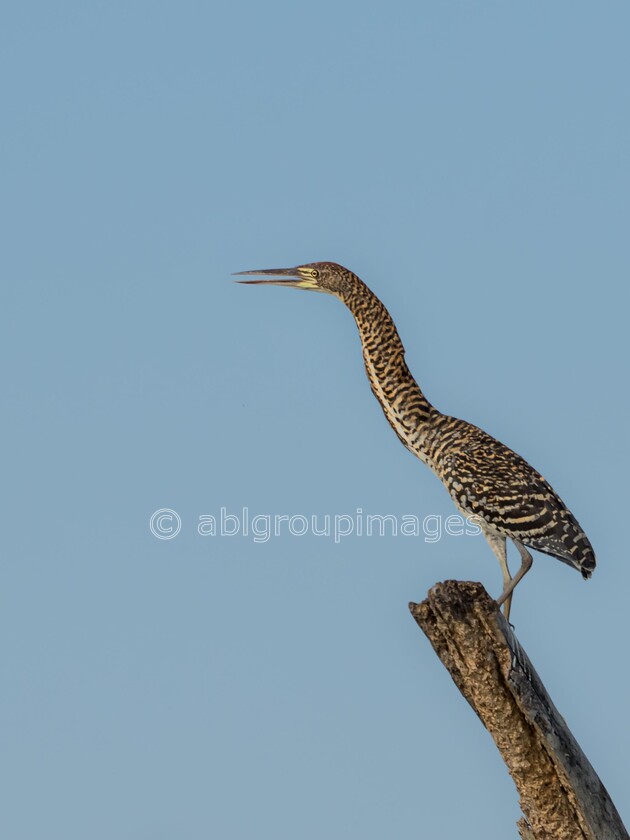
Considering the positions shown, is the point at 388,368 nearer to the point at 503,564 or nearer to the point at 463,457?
the point at 463,457

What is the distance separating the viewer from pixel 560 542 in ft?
37.6

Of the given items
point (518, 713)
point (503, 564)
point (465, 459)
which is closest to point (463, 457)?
point (465, 459)

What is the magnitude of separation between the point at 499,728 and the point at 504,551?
3.08m

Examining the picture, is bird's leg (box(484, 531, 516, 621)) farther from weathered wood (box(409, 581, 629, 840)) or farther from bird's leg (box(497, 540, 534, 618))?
weathered wood (box(409, 581, 629, 840))

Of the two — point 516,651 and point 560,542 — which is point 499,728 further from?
point 560,542

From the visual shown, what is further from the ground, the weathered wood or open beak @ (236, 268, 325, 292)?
open beak @ (236, 268, 325, 292)

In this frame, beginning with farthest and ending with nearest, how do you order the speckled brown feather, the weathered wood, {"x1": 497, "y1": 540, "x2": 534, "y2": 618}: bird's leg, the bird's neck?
1. the bird's neck
2. the speckled brown feather
3. {"x1": 497, "y1": 540, "x2": 534, "y2": 618}: bird's leg
4. the weathered wood

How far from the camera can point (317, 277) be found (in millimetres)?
13156

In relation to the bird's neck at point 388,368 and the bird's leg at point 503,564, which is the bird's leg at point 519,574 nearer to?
the bird's leg at point 503,564

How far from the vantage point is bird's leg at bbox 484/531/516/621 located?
1120cm

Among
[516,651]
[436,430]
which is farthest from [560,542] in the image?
[516,651]

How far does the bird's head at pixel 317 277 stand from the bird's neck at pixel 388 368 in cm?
10

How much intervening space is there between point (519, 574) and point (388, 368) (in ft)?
8.67

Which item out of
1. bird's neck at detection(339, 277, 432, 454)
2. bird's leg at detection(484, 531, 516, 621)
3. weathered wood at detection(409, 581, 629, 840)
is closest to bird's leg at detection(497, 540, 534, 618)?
bird's leg at detection(484, 531, 516, 621)
